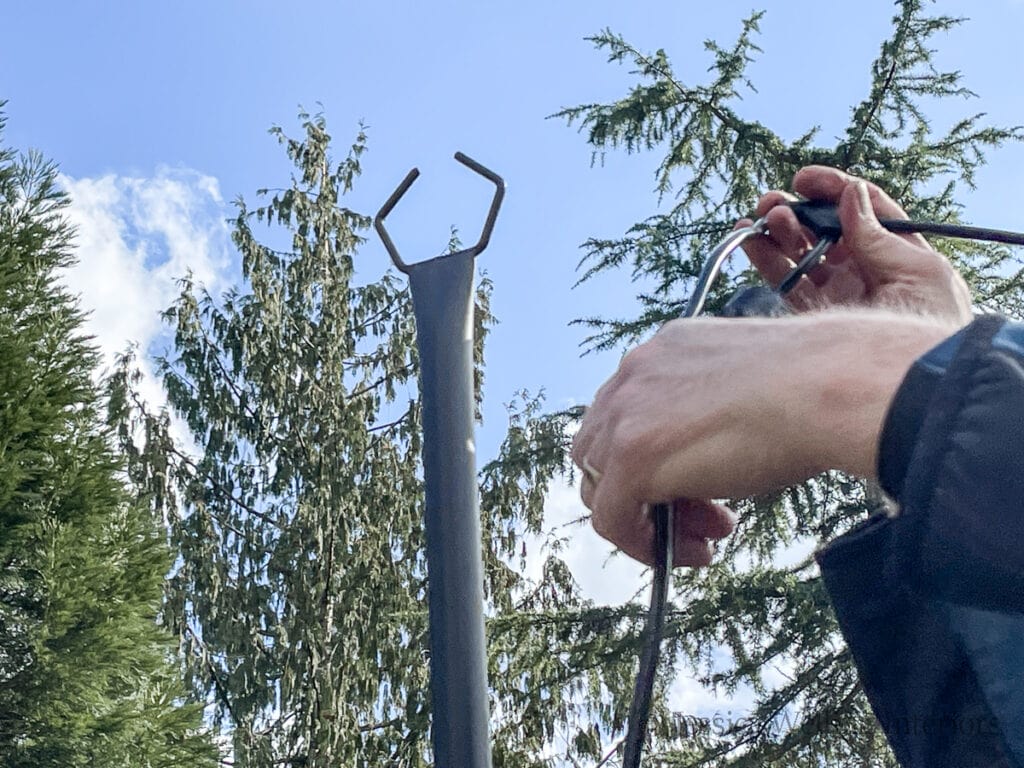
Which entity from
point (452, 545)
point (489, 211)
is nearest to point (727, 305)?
point (452, 545)

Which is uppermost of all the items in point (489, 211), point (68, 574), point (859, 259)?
point (68, 574)

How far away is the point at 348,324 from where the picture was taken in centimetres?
1009

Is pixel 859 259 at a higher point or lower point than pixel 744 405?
higher

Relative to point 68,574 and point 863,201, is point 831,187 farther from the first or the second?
point 68,574

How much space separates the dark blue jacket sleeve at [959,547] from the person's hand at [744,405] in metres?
0.02

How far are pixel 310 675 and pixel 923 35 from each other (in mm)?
6471

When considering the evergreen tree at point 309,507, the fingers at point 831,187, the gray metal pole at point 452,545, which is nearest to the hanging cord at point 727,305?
the fingers at point 831,187

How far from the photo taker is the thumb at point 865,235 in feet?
2.38

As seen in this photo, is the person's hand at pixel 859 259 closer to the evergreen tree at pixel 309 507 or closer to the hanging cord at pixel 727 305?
the hanging cord at pixel 727 305

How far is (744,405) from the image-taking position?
44 centimetres

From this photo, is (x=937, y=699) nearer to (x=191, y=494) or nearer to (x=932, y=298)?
(x=932, y=298)

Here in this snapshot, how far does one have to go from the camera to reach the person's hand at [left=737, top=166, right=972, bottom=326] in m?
0.71

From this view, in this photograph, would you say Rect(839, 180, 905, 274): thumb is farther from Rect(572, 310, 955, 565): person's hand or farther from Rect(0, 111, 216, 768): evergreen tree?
Rect(0, 111, 216, 768): evergreen tree

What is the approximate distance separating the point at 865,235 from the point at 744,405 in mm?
348
